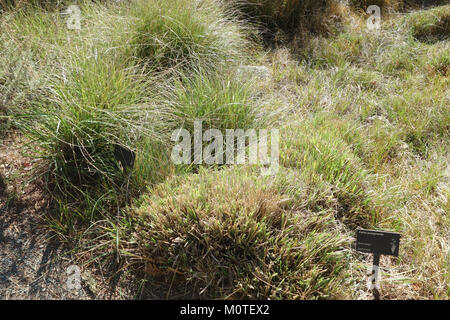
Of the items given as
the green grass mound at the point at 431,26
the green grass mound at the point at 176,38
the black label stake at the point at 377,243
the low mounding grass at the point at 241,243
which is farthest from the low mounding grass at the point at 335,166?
the green grass mound at the point at 431,26

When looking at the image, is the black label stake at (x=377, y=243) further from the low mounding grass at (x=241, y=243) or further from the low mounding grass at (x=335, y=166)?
the low mounding grass at (x=335, y=166)

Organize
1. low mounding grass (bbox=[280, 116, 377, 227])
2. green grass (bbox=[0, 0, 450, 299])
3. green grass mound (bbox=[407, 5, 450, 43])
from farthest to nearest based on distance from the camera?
green grass mound (bbox=[407, 5, 450, 43]) < low mounding grass (bbox=[280, 116, 377, 227]) < green grass (bbox=[0, 0, 450, 299])

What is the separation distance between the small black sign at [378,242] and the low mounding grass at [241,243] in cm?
16

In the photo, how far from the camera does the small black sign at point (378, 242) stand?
2.04 m

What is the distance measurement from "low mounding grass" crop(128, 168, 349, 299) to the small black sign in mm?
163

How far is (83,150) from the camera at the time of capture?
2.71 meters

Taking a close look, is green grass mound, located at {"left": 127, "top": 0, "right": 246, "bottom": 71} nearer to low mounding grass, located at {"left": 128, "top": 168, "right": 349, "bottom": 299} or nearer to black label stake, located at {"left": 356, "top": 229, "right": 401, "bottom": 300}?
low mounding grass, located at {"left": 128, "top": 168, "right": 349, "bottom": 299}

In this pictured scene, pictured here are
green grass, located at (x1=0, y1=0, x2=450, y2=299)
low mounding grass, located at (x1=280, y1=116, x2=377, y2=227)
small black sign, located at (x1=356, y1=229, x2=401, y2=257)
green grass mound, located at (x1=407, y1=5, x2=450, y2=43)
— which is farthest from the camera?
green grass mound, located at (x1=407, y1=5, x2=450, y2=43)

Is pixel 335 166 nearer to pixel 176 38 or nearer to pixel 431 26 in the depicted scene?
pixel 176 38

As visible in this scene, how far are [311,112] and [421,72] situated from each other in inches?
51.3

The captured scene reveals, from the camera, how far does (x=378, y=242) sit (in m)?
2.06

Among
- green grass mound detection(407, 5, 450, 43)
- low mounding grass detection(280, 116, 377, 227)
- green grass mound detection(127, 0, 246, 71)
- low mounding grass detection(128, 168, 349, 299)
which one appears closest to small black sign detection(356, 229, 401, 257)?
low mounding grass detection(128, 168, 349, 299)

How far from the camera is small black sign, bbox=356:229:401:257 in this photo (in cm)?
204

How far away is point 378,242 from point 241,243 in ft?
2.22
